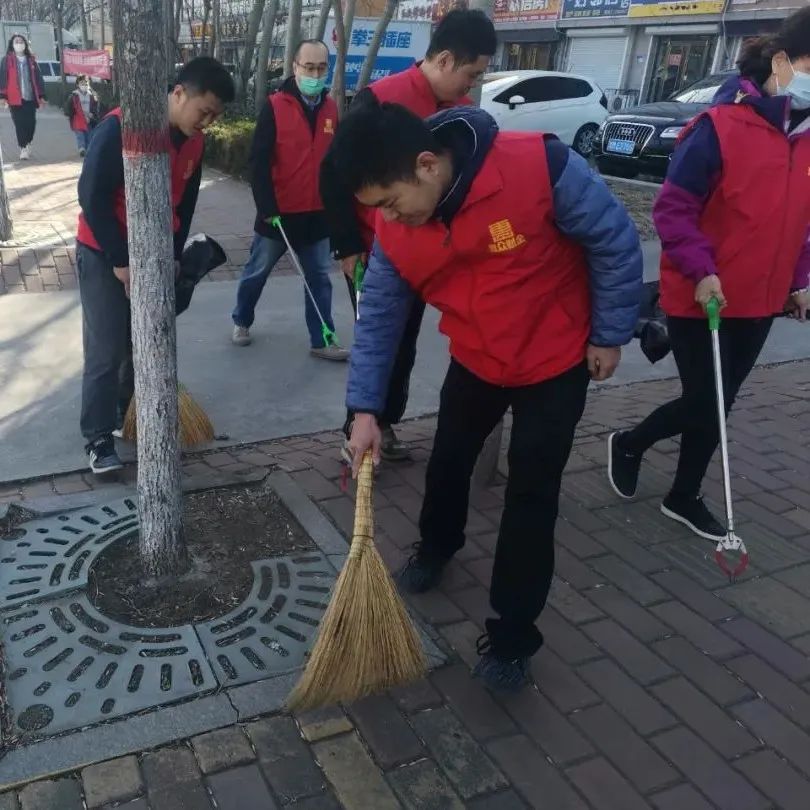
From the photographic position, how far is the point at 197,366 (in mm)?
4852

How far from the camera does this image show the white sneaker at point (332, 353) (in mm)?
5043

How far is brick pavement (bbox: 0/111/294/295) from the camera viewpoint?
236 inches

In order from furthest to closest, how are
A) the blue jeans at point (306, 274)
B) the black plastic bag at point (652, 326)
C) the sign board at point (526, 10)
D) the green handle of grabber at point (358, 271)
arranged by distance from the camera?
the sign board at point (526, 10), the blue jeans at point (306, 274), the green handle of grabber at point (358, 271), the black plastic bag at point (652, 326)

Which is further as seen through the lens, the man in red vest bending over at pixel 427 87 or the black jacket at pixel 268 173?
the black jacket at pixel 268 173

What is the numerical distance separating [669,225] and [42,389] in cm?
319

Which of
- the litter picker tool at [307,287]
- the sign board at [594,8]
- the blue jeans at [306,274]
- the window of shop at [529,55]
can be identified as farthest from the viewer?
the window of shop at [529,55]

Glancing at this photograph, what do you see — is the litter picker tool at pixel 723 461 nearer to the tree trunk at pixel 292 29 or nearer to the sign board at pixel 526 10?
the tree trunk at pixel 292 29

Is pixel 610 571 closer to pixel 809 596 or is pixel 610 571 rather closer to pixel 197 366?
pixel 809 596

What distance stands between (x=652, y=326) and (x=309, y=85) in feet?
8.06

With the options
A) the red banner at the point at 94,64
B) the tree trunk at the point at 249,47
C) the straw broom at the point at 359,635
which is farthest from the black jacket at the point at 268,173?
the red banner at the point at 94,64

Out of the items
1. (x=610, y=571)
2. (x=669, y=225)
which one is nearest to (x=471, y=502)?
(x=610, y=571)

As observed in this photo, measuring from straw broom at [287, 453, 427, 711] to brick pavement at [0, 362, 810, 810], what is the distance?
0.07 meters

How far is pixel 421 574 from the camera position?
2879 millimetres

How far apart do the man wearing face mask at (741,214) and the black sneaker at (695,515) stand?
37cm
